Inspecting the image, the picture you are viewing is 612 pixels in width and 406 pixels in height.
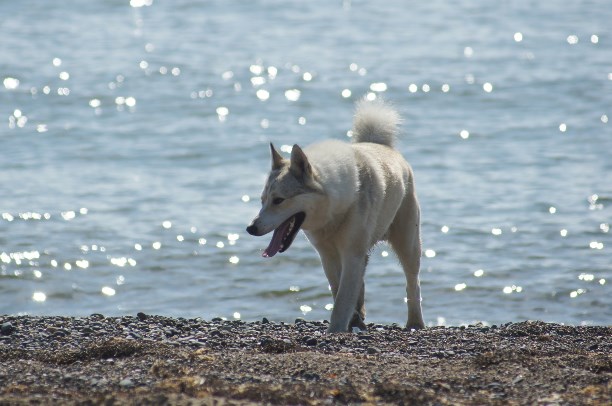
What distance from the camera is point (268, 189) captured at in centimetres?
707

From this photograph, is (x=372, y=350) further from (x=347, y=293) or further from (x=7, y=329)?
(x=7, y=329)

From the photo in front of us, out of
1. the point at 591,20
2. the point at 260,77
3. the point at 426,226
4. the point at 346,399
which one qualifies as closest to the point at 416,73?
the point at 260,77

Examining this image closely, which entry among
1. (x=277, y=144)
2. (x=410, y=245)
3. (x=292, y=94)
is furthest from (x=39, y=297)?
(x=292, y=94)

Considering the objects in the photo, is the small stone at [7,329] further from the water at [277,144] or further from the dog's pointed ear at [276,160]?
the dog's pointed ear at [276,160]

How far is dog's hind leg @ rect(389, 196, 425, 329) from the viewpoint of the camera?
827cm

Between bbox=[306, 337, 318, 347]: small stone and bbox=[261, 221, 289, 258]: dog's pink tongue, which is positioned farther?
bbox=[261, 221, 289, 258]: dog's pink tongue

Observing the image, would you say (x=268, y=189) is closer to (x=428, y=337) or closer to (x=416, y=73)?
(x=428, y=337)

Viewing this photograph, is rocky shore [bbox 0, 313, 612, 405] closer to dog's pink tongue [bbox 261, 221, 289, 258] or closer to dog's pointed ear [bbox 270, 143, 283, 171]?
dog's pink tongue [bbox 261, 221, 289, 258]

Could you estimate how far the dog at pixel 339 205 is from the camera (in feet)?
23.1

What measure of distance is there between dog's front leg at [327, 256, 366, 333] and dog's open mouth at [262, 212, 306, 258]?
0.45 metres

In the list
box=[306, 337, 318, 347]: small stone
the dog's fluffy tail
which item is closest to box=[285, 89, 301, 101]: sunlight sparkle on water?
the dog's fluffy tail

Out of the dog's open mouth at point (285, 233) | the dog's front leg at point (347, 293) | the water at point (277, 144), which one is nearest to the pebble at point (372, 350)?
the dog's front leg at point (347, 293)

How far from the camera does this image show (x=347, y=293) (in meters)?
7.38

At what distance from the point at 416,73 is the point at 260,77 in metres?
2.87
